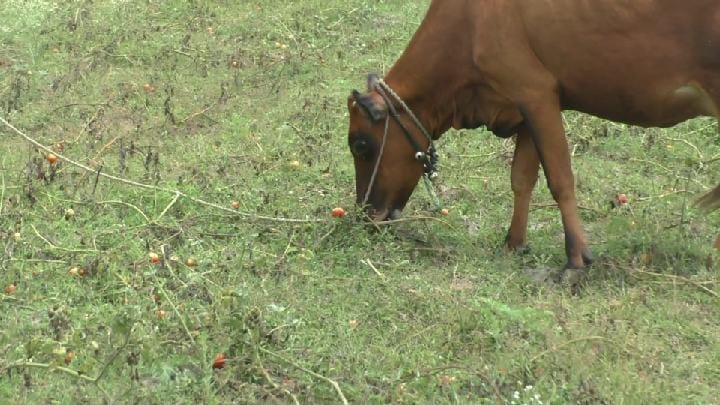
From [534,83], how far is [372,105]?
0.88 m

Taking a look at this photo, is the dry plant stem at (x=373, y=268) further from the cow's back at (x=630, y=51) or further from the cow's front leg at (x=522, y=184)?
the cow's back at (x=630, y=51)

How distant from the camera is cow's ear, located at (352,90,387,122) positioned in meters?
6.00

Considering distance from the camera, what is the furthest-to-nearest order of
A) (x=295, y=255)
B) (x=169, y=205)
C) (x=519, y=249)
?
(x=169, y=205) < (x=519, y=249) < (x=295, y=255)

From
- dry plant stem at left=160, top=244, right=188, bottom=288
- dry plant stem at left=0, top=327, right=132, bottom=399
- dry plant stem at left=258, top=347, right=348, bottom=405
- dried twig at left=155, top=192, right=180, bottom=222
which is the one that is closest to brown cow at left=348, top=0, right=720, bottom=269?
dried twig at left=155, top=192, right=180, bottom=222

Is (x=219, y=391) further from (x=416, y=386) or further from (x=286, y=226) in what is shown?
(x=286, y=226)

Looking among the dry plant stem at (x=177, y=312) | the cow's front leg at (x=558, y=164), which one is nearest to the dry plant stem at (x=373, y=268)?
the cow's front leg at (x=558, y=164)

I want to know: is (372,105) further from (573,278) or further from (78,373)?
(78,373)

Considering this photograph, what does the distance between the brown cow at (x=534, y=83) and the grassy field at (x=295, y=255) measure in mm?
353

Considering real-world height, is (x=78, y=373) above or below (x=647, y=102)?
below

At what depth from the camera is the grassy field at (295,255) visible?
4434 millimetres

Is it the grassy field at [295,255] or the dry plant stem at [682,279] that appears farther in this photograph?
the dry plant stem at [682,279]

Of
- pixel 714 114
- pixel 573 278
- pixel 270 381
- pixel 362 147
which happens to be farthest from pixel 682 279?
pixel 270 381

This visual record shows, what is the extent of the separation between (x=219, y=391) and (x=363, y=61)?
550 cm

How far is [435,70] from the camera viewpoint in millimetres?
5984
